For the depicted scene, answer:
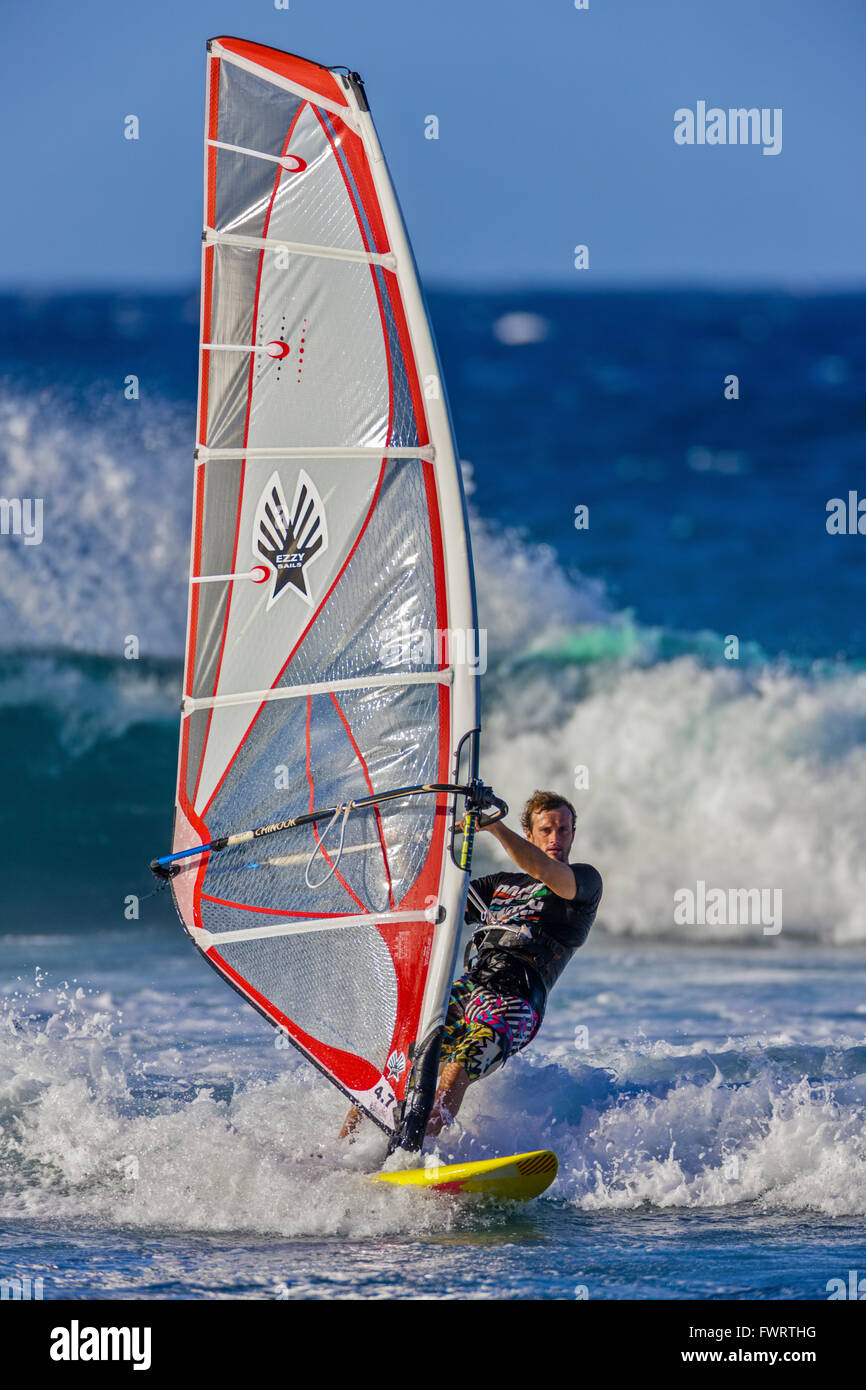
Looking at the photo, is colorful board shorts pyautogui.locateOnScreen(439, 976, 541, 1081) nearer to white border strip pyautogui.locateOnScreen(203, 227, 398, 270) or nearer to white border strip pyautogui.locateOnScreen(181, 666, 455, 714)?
white border strip pyautogui.locateOnScreen(181, 666, 455, 714)

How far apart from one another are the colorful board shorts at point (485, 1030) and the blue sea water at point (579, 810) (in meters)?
0.45

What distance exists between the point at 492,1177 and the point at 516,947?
0.78 metres

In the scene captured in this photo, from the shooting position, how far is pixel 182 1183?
4559mm

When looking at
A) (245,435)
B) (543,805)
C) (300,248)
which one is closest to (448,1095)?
(543,805)

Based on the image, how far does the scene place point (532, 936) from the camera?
473 cm

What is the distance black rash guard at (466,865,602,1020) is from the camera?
4.65m

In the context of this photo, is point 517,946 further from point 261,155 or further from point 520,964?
point 261,155

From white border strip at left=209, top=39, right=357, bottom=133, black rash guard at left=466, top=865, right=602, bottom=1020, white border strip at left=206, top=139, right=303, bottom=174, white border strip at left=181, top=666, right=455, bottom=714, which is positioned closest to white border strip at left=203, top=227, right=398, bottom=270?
white border strip at left=206, top=139, right=303, bottom=174

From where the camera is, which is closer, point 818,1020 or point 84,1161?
point 84,1161

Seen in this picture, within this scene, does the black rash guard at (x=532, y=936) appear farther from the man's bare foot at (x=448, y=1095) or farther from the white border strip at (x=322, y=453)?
the white border strip at (x=322, y=453)

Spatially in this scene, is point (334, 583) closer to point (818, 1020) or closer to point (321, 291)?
point (321, 291)

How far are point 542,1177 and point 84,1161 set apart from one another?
1.77m

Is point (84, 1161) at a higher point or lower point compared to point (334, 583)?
lower
